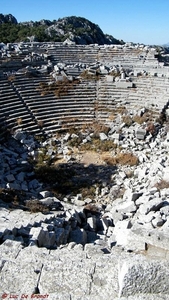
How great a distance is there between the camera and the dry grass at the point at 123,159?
15485mm

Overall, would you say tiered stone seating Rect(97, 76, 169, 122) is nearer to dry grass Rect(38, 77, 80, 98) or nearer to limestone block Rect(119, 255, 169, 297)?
dry grass Rect(38, 77, 80, 98)

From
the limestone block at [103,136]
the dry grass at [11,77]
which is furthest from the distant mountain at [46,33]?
the limestone block at [103,136]

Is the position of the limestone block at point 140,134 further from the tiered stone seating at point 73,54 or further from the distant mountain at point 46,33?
the distant mountain at point 46,33

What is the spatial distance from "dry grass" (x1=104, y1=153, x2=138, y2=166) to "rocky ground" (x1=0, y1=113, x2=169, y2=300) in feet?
0.16

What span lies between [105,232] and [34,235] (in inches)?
108

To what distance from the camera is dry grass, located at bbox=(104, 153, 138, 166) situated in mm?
15485

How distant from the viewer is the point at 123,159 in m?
15.8

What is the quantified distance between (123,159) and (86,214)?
4989 millimetres

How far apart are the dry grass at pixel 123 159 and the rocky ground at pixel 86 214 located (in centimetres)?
5

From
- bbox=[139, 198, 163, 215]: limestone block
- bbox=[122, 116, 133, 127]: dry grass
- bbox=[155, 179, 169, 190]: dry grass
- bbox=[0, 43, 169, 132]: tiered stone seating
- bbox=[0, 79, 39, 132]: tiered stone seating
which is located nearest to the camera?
bbox=[139, 198, 163, 215]: limestone block

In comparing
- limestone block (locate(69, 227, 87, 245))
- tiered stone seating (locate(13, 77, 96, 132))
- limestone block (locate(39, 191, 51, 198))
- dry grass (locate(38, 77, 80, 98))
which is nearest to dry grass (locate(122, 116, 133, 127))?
tiered stone seating (locate(13, 77, 96, 132))

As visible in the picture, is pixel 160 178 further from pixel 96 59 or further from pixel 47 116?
pixel 96 59

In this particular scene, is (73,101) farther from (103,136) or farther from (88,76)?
(103,136)

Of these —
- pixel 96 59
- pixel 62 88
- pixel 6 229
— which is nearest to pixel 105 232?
pixel 6 229
